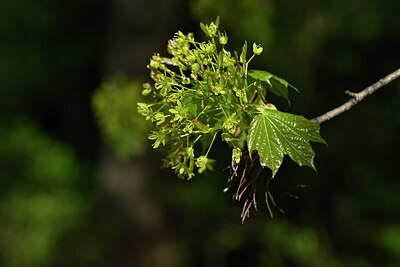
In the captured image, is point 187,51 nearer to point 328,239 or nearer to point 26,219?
point 328,239

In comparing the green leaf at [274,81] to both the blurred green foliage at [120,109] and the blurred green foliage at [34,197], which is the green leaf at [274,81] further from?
the blurred green foliage at [34,197]

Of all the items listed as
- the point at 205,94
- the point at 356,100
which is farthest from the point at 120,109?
the point at 356,100

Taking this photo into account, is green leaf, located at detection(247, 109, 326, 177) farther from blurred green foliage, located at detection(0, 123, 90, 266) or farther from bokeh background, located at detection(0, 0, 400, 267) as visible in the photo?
blurred green foliage, located at detection(0, 123, 90, 266)

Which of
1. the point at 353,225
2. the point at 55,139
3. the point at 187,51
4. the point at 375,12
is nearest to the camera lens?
the point at 187,51

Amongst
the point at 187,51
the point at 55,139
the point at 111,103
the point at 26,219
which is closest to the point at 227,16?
the point at 111,103

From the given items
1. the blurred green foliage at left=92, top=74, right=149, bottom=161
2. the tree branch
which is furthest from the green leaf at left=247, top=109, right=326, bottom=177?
the blurred green foliage at left=92, top=74, right=149, bottom=161
